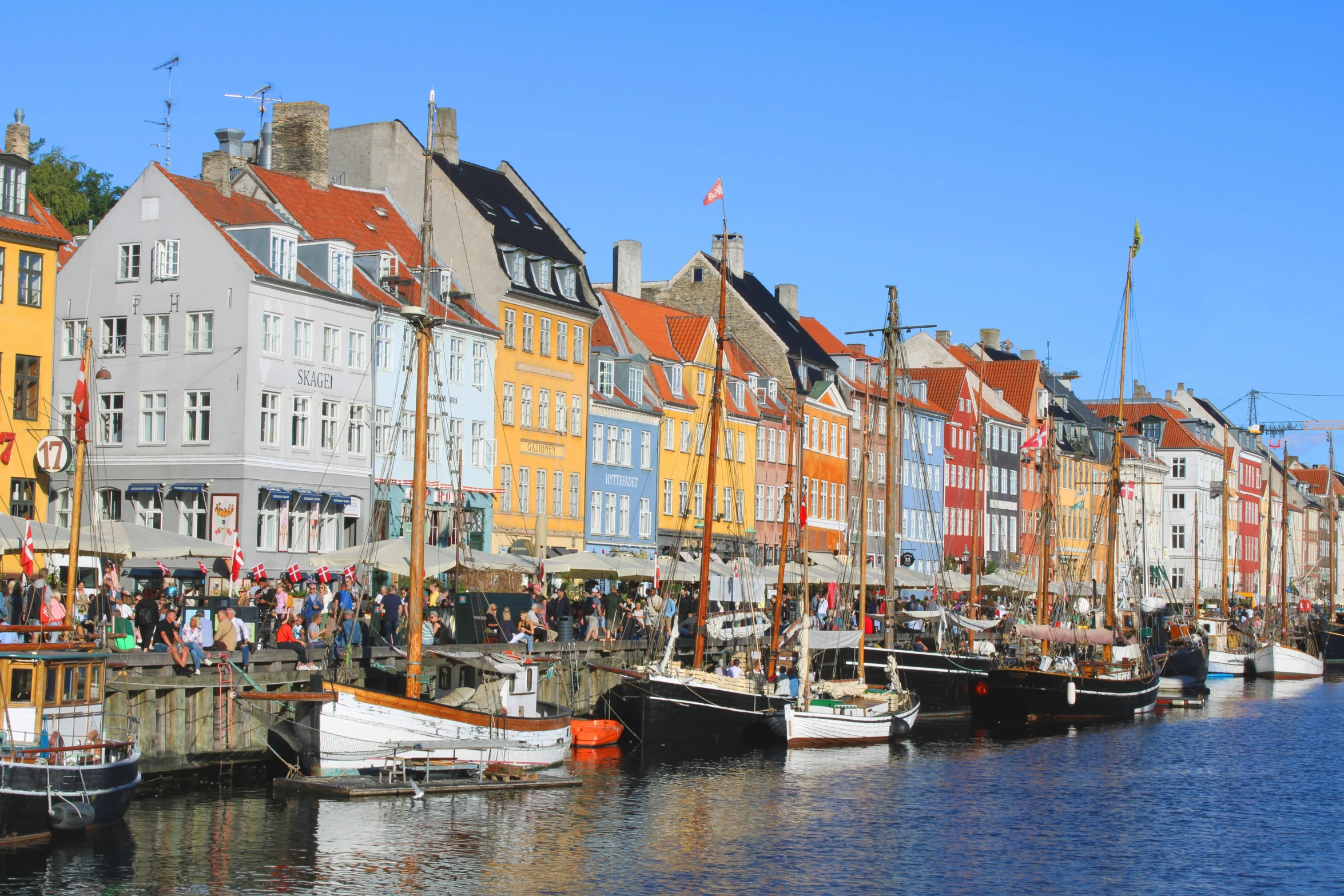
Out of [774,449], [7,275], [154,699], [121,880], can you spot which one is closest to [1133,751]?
[154,699]

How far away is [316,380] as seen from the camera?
184ft

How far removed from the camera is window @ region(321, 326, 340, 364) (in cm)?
5666

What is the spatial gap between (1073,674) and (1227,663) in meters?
33.2

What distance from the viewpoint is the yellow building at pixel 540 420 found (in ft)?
212

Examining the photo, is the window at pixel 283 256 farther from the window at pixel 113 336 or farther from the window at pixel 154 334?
the window at pixel 113 336

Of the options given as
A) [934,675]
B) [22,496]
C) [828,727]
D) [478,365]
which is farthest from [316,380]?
[934,675]

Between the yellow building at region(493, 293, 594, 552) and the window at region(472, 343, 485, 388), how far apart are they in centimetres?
84

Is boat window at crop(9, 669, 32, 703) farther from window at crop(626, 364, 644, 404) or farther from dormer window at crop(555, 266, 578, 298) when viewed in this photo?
window at crop(626, 364, 644, 404)

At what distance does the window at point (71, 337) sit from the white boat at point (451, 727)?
1003 inches

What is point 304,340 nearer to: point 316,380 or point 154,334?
point 316,380

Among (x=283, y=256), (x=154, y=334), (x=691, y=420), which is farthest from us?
(x=691, y=420)

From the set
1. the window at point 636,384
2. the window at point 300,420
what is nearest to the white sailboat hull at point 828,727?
the window at point 300,420

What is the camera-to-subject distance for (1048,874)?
28.1 metres

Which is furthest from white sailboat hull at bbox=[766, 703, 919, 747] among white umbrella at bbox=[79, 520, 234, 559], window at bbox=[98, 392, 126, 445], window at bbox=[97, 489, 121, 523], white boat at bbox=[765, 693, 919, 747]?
window at bbox=[98, 392, 126, 445]
